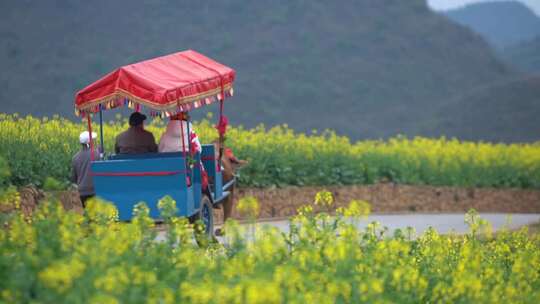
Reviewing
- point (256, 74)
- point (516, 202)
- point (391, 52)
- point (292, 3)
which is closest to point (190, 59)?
point (516, 202)

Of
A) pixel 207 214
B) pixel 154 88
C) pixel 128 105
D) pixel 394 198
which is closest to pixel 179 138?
pixel 207 214

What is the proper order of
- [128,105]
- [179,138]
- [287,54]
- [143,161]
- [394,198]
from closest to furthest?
[143,161] → [128,105] → [179,138] → [394,198] → [287,54]

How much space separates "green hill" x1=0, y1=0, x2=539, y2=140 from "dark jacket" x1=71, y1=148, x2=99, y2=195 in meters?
44.6

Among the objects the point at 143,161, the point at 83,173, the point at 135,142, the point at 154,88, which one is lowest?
the point at 83,173

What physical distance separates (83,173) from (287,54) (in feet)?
195

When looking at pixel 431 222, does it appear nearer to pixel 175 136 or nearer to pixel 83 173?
pixel 175 136

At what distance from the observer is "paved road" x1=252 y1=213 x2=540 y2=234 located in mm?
19844

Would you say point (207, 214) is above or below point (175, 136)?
below

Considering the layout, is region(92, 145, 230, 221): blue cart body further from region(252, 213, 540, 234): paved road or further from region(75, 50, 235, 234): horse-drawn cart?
region(252, 213, 540, 234): paved road

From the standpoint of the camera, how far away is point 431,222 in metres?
21.7

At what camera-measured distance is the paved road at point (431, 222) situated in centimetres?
1984

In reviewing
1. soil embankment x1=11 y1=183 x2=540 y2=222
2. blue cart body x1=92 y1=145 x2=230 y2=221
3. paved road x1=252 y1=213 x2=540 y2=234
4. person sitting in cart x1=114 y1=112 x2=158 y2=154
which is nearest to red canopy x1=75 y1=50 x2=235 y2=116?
person sitting in cart x1=114 y1=112 x2=158 y2=154

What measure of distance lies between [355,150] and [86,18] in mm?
52851

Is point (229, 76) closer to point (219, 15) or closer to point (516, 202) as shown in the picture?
point (516, 202)
